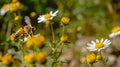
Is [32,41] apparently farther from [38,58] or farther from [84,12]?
[84,12]

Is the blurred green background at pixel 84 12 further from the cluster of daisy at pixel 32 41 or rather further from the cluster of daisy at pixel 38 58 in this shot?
the cluster of daisy at pixel 38 58

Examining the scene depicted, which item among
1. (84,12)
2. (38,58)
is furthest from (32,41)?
(84,12)

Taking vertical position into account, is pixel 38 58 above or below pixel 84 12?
below

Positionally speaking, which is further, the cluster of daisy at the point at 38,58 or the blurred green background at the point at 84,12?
the blurred green background at the point at 84,12

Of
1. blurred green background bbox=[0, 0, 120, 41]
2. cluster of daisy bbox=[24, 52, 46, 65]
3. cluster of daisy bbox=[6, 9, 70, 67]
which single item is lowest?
cluster of daisy bbox=[24, 52, 46, 65]

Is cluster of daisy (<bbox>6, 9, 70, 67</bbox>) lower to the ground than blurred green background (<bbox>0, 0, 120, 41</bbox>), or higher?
lower

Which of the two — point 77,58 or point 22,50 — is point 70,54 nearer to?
point 77,58

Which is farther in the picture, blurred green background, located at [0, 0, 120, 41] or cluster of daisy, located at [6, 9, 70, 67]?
blurred green background, located at [0, 0, 120, 41]

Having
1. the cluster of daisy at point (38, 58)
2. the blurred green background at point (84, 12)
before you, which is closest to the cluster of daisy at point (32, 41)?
the cluster of daisy at point (38, 58)

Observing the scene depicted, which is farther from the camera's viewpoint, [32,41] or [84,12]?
[84,12]

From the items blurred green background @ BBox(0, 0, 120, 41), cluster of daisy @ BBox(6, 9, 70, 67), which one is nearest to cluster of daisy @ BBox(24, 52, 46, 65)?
cluster of daisy @ BBox(6, 9, 70, 67)

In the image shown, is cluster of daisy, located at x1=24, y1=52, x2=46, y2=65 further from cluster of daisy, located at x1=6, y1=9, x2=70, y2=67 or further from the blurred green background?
the blurred green background

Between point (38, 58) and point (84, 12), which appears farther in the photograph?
point (84, 12)

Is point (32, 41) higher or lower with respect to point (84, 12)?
lower
